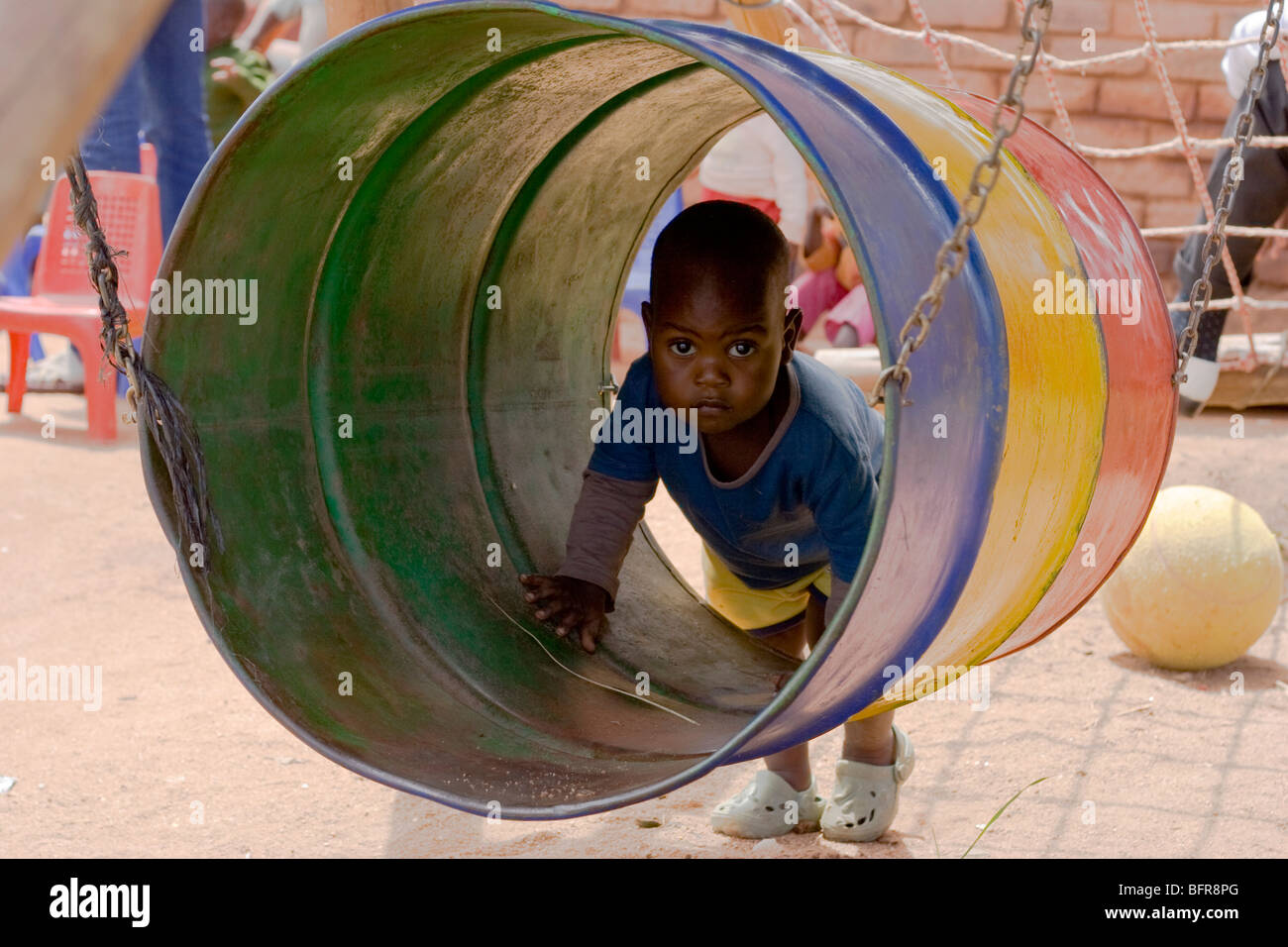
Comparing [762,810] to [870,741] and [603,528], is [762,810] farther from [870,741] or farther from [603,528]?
[603,528]

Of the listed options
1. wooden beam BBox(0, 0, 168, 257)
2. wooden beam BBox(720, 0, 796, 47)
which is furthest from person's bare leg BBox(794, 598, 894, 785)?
wooden beam BBox(0, 0, 168, 257)

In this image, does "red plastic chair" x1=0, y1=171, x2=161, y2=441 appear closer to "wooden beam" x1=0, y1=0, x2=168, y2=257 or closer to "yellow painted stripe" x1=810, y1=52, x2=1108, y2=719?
"yellow painted stripe" x1=810, y1=52, x2=1108, y2=719

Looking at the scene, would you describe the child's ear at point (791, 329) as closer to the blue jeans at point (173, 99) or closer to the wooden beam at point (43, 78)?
the wooden beam at point (43, 78)

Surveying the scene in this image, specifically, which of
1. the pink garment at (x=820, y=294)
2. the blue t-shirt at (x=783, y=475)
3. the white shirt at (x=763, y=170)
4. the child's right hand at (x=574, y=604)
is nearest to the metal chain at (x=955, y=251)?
the blue t-shirt at (x=783, y=475)

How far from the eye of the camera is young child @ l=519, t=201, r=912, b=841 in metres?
2.72

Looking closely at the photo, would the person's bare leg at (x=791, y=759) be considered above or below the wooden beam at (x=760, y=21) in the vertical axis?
below

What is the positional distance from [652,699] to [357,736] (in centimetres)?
77

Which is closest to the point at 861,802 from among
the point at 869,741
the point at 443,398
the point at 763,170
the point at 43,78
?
the point at 869,741

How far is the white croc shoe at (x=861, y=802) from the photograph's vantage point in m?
3.04

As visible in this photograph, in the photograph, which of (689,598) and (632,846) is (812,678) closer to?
(632,846)

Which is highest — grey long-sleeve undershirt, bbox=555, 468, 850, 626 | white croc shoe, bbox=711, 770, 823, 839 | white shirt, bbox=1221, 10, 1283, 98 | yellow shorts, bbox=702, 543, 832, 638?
white shirt, bbox=1221, 10, 1283, 98

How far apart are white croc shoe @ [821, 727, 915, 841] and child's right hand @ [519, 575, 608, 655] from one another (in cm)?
64

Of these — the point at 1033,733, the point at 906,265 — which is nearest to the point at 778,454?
the point at 906,265

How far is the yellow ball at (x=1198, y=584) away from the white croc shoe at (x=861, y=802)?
47.7 inches
